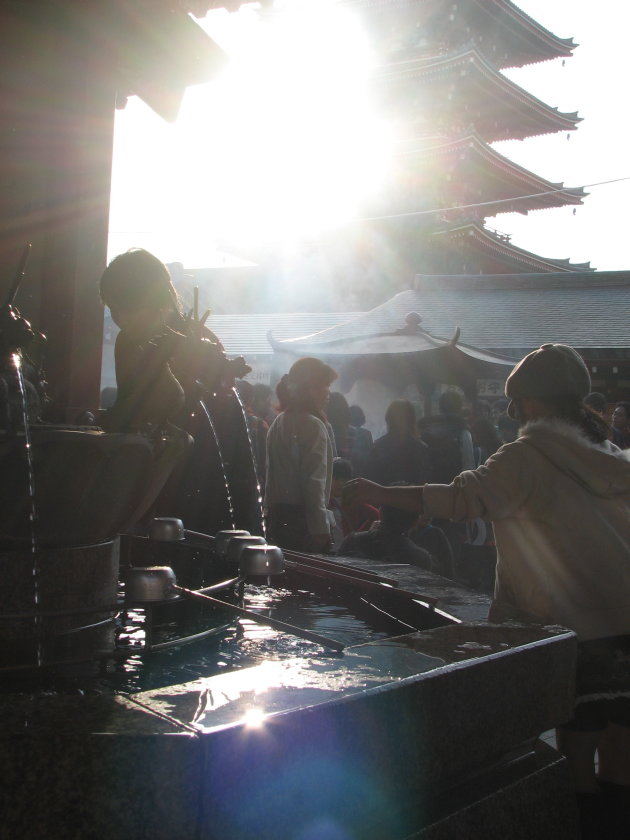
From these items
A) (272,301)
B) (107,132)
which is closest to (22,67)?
(107,132)

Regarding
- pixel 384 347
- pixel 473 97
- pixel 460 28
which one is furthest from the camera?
pixel 460 28

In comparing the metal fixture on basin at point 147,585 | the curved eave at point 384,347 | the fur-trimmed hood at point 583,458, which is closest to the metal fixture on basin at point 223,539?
the metal fixture on basin at point 147,585

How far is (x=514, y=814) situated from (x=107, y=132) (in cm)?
370

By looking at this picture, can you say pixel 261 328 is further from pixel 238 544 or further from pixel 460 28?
pixel 238 544

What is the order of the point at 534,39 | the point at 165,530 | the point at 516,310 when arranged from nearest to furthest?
the point at 165,530, the point at 516,310, the point at 534,39

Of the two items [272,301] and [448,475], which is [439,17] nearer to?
[272,301]

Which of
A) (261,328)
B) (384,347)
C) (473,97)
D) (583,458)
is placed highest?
(473,97)

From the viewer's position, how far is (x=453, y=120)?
78.5 feet

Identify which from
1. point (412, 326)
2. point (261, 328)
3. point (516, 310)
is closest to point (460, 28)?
point (516, 310)

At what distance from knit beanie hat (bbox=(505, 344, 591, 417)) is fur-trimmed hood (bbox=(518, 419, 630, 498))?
0.34 feet

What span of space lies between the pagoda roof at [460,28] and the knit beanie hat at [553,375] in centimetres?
2330

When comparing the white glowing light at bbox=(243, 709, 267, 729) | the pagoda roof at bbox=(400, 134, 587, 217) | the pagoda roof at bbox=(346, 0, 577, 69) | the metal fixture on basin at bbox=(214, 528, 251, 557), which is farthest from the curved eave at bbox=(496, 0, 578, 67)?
the white glowing light at bbox=(243, 709, 267, 729)

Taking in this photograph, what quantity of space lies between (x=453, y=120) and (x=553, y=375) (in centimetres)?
2343

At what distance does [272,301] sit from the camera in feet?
93.9
